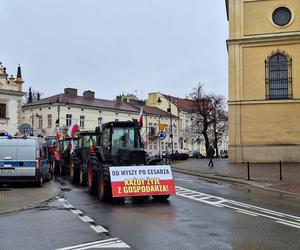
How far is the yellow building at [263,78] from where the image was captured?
36.8m

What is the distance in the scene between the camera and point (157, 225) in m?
9.75

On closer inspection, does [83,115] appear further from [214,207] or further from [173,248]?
[173,248]

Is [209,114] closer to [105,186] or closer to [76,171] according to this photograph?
[76,171]

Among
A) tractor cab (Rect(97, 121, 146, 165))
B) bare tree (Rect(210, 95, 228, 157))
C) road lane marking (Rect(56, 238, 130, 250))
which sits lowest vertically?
road lane marking (Rect(56, 238, 130, 250))

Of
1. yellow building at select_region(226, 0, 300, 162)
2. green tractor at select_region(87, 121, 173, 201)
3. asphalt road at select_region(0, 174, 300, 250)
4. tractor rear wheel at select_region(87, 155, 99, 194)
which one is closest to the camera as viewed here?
asphalt road at select_region(0, 174, 300, 250)

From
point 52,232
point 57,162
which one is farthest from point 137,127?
point 57,162

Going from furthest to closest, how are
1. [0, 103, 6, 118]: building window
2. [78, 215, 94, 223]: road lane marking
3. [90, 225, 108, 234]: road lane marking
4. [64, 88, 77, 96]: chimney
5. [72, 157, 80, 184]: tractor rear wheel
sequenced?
[64, 88, 77, 96]: chimney, [0, 103, 6, 118]: building window, [72, 157, 80, 184]: tractor rear wheel, [78, 215, 94, 223]: road lane marking, [90, 225, 108, 234]: road lane marking

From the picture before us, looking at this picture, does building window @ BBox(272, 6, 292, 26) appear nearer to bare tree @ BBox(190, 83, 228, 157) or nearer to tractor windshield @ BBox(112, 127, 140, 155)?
tractor windshield @ BBox(112, 127, 140, 155)

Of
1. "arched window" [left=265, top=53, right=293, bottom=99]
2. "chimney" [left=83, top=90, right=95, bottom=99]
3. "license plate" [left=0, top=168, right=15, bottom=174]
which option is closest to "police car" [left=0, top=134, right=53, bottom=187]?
"license plate" [left=0, top=168, right=15, bottom=174]

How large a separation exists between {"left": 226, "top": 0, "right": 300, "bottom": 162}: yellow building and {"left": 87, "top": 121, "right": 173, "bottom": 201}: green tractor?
72.7ft

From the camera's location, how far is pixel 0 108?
60906 millimetres

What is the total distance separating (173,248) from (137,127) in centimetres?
883

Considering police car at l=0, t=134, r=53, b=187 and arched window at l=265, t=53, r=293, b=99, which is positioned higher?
arched window at l=265, t=53, r=293, b=99

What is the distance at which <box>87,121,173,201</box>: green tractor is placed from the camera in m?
14.7
